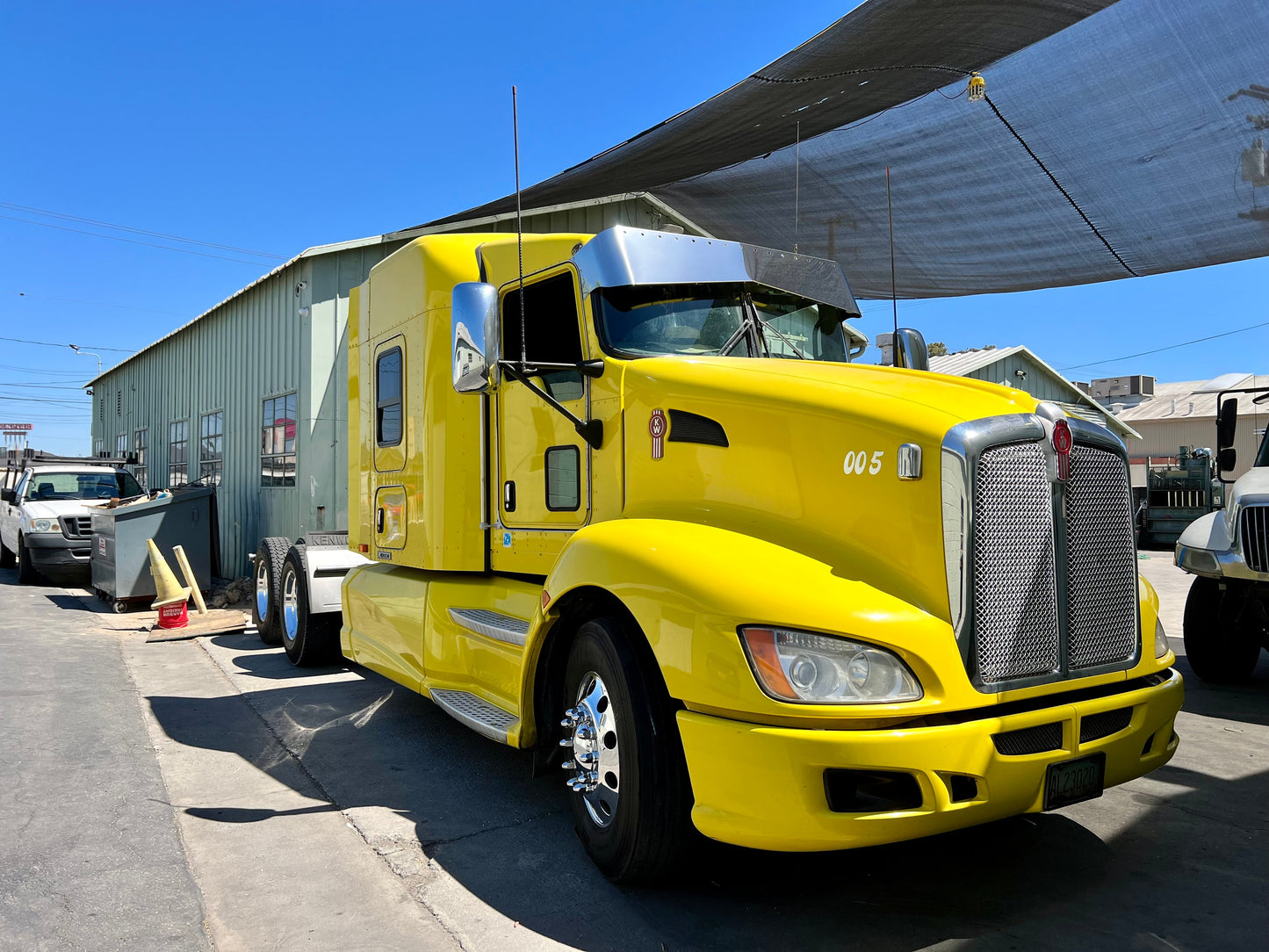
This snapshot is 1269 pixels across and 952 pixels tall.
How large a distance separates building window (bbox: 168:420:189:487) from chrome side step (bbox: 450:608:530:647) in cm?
1565

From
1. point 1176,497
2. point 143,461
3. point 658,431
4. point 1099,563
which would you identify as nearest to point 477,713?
point 658,431

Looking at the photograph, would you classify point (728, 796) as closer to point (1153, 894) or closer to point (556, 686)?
point (556, 686)

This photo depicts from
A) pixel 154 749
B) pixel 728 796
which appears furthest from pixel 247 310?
pixel 728 796

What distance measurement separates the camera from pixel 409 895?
3.48 meters

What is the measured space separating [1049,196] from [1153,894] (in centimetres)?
620

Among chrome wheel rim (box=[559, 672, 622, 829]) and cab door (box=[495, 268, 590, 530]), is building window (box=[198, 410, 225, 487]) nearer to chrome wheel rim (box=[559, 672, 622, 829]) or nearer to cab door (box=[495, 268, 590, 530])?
cab door (box=[495, 268, 590, 530])

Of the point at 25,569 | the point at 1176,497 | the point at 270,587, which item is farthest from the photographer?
the point at 1176,497

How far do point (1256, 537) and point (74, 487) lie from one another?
16392mm

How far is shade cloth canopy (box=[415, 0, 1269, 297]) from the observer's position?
6.30 meters

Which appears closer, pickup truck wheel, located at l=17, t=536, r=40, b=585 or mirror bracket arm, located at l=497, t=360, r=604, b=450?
mirror bracket arm, located at l=497, t=360, r=604, b=450

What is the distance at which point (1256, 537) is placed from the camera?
242 inches

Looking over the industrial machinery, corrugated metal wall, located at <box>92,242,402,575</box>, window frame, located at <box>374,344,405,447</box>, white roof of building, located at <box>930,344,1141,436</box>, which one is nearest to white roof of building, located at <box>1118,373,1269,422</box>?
white roof of building, located at <box>930,344,1141,436</box>

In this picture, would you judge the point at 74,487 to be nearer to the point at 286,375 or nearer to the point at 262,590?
the point at 286,375

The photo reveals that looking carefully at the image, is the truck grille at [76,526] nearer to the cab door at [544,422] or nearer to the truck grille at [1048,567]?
the cab door at [544,422]
